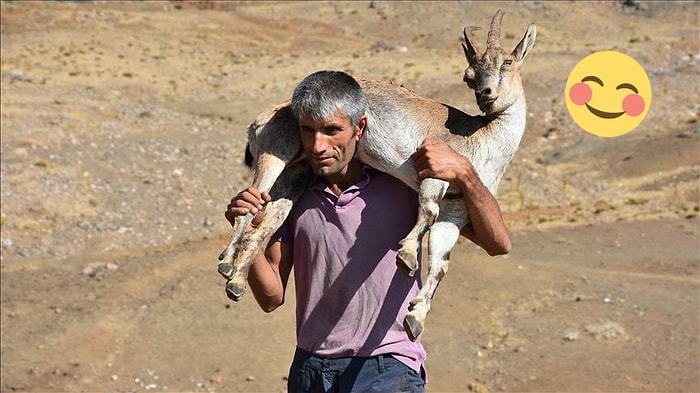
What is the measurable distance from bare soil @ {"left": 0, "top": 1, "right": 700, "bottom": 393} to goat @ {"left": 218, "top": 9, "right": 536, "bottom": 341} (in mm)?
5510

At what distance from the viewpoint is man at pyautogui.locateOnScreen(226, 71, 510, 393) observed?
4.00 metres

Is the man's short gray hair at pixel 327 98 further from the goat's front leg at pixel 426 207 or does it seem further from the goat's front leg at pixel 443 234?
the goat's front leg at pixel 443 234

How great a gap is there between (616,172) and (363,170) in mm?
17831

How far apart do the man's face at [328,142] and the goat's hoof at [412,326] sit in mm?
689

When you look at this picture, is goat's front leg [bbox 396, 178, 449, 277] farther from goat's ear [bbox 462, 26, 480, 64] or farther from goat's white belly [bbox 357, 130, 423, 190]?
goat's ear [bbox 462, 26, 480, 64]

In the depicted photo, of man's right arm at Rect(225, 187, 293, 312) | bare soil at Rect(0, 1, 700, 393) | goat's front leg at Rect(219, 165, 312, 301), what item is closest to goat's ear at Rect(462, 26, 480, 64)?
goat's front leg at Rect(219, 165, 312, 301)

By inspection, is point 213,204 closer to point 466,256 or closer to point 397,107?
point 466,256

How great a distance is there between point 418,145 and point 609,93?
125 centimetres

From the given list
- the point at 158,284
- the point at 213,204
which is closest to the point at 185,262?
the point at 158,284

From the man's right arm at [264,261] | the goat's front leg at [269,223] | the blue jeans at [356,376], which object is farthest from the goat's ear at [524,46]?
the blue jeans at [356,376]

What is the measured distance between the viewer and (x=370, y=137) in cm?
433

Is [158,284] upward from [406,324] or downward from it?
downward

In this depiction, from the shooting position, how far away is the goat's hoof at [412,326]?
390cm

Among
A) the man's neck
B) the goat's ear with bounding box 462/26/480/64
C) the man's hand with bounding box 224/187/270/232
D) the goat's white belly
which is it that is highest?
the goat's ear with bounding box 462/26/480/64
